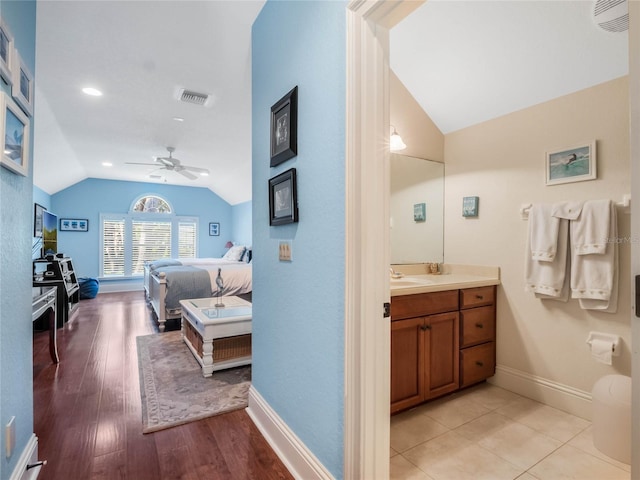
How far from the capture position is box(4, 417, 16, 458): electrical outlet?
1.24 m

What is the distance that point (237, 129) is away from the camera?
4207 mm

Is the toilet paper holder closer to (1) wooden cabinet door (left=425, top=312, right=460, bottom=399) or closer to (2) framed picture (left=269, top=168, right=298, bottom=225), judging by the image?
(1) wooden cabinet door (left=425, top=312, right=460, bottom=399)

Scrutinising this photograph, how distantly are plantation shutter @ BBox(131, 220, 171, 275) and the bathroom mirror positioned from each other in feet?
22.0

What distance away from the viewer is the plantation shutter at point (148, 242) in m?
7.52

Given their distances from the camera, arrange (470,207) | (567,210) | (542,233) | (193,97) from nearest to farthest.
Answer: (567,210) → (542,233) → (470,207) → (193,97)

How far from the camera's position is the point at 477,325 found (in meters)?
2.48

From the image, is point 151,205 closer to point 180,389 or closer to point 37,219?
point 37,219

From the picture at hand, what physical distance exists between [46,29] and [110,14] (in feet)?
1.74

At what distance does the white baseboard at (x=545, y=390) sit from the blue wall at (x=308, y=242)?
186 centimetres

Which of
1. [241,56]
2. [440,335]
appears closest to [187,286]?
[241,56]

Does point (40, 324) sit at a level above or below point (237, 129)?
below

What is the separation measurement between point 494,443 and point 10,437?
7.71 ft

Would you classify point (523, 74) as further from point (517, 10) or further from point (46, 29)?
point (46, 29)

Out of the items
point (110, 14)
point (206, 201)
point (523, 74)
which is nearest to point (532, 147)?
point (523, 74)
